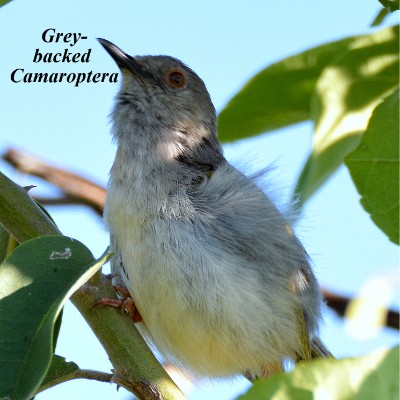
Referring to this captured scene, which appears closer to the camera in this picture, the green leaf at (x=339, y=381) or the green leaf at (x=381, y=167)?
the green leaf at (x=339, y=381)

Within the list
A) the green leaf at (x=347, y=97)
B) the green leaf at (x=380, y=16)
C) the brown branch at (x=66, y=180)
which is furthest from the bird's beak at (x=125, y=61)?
the green leaf at (x=347, y=97)

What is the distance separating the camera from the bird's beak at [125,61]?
13.5 feet

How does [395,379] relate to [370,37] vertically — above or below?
below

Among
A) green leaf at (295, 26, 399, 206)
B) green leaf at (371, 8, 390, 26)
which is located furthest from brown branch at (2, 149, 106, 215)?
green leaf at (295, 26, 399, 206)

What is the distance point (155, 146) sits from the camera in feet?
11.9

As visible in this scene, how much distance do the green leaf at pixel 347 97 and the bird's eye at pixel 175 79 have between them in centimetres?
273

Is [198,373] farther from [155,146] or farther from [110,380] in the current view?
[110,380]

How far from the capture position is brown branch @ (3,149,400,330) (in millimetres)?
4387

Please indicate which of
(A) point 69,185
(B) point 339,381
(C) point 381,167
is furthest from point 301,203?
(A) point 69,185

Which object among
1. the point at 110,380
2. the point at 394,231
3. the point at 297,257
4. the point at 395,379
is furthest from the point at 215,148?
the point at 395,379

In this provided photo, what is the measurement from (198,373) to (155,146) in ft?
3.90

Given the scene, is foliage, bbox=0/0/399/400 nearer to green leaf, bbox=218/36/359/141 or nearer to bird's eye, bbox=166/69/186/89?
green leaf, bbox=218/36/359/141

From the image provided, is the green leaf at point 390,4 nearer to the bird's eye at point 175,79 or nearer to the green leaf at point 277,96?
the green leaf at point 277,96

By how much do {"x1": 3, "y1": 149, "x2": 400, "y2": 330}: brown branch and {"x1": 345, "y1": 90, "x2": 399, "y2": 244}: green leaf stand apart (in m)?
2.82
